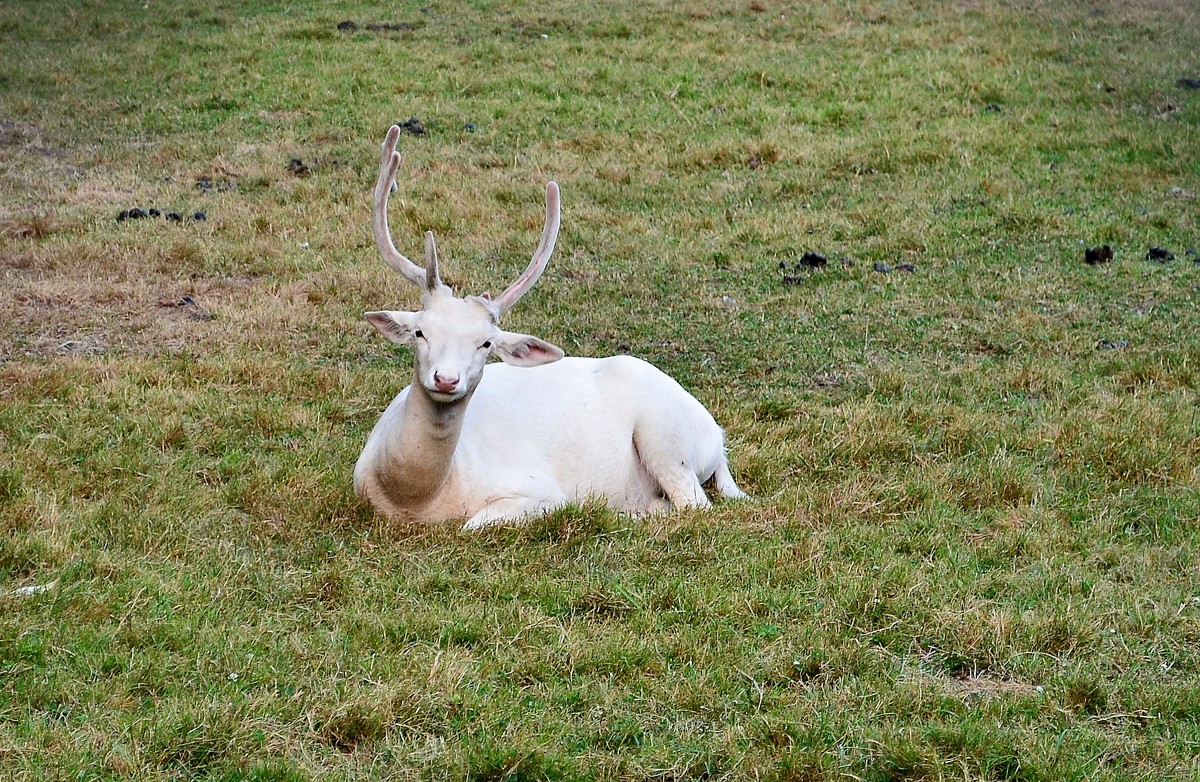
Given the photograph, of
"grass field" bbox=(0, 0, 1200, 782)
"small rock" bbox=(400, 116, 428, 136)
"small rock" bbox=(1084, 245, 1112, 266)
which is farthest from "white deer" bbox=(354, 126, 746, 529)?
"small rock" bbox=(400, 116, 428, 136)

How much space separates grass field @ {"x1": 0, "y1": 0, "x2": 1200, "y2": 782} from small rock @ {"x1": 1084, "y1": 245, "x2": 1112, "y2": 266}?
18cm

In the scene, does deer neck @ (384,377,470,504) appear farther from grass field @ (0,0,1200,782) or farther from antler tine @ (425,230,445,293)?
antler tine @ (425,230,445,293)

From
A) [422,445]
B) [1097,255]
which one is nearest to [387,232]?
[422,445]

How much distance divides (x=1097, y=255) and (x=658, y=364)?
448 cm

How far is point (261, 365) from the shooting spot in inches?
342

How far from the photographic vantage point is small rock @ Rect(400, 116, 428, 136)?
1541cm

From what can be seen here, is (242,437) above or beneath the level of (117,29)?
beneath

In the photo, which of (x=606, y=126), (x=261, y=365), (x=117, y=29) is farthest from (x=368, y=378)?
(x=117, y=29)

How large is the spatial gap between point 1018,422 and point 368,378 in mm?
4006

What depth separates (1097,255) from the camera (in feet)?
37.4

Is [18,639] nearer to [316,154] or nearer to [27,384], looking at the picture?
[27,384]

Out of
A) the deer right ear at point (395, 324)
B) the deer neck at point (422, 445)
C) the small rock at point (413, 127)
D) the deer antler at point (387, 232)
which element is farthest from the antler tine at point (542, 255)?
the small rock at point (413, 127)

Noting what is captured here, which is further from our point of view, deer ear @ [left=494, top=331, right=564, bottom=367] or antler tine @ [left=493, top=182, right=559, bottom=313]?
antler tine @ [left=493, top=182, right=559, bottom=313]

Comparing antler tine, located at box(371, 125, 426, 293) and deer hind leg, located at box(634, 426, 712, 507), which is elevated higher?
antler tine, located at box(371, 125, 426, 293)
